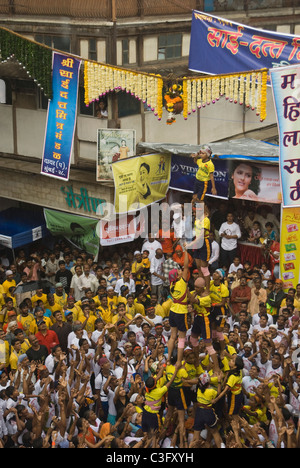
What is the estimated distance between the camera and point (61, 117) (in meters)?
19.2

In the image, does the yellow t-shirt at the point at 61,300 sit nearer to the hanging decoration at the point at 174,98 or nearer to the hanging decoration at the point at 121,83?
the hanging decoration at the point at 121,83

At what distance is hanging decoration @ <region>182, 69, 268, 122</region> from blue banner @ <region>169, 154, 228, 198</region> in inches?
65.3

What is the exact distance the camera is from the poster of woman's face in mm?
18422

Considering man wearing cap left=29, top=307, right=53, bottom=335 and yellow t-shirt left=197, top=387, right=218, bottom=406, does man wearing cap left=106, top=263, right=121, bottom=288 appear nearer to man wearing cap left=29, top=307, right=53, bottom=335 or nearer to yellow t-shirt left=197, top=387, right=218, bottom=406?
man wearing cap left=29, top=307, right=53, bottom=335

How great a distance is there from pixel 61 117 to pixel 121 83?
1.85 metres

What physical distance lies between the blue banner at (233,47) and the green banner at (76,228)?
184 inches

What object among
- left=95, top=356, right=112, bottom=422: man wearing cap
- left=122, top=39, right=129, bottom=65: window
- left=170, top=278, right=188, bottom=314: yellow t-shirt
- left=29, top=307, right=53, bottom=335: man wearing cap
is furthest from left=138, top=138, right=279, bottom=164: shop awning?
left=95, top=356, right=112, bottom=422: man wearing cap

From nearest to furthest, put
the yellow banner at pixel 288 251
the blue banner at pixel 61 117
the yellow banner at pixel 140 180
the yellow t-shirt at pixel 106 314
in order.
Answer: the yellow t-shirt at pixel 106 314 < the yellow banner at pixel 288 251 < the blue banner at pixel 61 117 < the yellow banner at pixel 140 180

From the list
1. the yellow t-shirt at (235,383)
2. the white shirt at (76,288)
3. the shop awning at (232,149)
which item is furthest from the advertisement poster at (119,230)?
the yellow t-shirt at (235,383)

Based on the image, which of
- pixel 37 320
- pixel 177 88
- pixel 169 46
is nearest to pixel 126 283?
pixel 37 320

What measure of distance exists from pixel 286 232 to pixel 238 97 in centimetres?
326

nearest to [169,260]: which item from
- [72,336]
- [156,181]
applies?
[156,181]

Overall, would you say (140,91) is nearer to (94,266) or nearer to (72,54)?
(72,54)

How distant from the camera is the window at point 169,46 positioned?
810 inches
